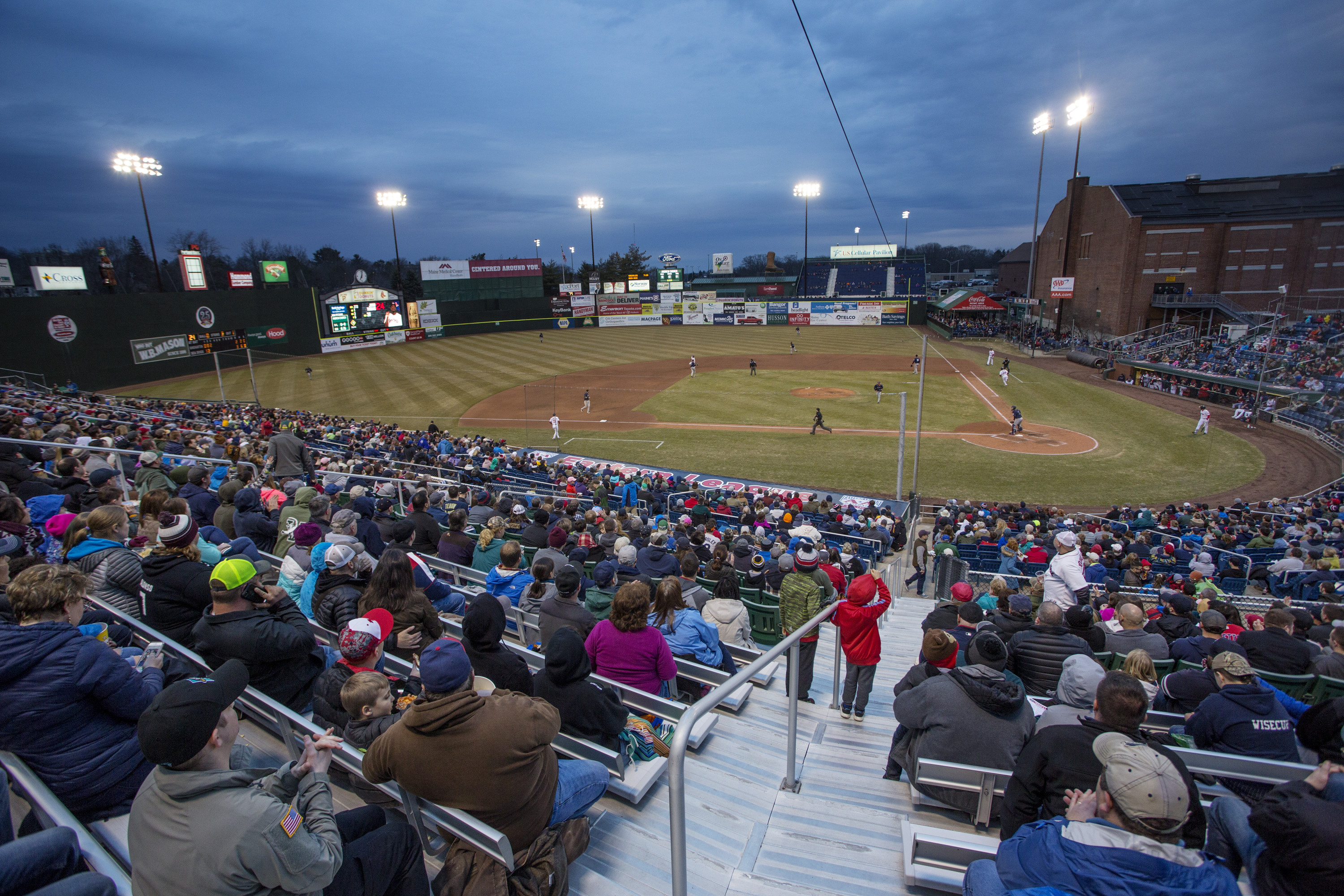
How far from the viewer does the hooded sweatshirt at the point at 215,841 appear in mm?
2277

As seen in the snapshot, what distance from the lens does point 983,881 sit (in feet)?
9.16

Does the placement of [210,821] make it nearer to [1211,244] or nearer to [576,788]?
[576,788]

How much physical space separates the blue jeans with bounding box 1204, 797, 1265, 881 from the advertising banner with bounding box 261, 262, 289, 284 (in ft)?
203

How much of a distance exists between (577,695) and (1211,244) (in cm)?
6516

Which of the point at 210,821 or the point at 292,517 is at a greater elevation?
the point at 210,821

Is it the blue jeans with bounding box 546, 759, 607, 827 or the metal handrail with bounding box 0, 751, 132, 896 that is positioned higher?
the metal handrail with bounding box 0, 751, 132, 896

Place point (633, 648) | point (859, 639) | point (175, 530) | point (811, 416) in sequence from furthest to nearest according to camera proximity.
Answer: point (811, 416) → point (859, 639) → point (175, 530) → point (633, 648)

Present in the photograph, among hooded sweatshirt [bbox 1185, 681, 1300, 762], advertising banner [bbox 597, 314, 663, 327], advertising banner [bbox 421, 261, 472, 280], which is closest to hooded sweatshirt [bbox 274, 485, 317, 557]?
hooded sweatshirt [bbox 1185, 681, 1300, 762]

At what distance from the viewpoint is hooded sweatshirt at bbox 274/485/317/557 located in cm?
774

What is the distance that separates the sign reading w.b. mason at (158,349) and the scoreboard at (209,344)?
0.33 metres

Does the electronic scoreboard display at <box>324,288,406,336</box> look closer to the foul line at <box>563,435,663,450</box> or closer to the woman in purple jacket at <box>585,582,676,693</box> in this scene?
the foul line at <box>563,435,663,450</box>

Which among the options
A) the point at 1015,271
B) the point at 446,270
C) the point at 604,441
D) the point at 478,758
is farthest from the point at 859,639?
the point at 1015,271

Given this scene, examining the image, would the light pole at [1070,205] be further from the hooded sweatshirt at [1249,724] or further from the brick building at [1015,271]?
the hooded sweatshirt at [1249,724]

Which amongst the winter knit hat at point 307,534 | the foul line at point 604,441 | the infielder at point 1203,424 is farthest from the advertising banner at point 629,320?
the winter knit hat at point 307,534
